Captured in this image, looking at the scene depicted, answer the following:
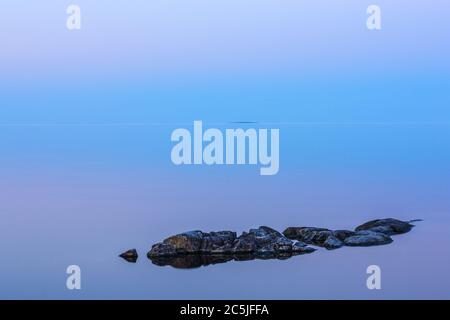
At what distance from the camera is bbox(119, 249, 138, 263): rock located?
20.8 ft

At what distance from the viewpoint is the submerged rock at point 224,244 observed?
645 cm

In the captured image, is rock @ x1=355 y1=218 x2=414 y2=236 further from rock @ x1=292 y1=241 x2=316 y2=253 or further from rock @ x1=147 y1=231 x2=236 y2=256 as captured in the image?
rock @ x1=147 y1=231 x2=236 y2=256

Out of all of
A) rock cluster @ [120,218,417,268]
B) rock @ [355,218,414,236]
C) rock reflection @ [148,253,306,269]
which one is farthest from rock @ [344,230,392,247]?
rock reflection @ [148,253,306,269]

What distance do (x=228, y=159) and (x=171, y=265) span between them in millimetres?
1303

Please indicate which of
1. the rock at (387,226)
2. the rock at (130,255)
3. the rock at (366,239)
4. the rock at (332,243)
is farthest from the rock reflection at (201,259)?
the rock at (387,226)

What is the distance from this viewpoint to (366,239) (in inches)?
264

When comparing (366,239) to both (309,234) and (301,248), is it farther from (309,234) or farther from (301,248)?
(301,248)

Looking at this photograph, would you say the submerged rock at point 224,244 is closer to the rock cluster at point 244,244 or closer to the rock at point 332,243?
the rock cluster at point 244,244

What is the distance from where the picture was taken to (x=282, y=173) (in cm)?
949

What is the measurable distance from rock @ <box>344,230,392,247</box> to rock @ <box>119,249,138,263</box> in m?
1.49
